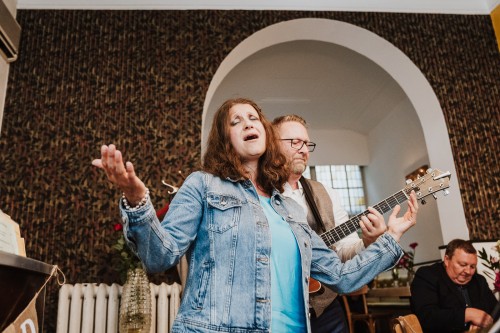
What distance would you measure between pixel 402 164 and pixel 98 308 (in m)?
5.40


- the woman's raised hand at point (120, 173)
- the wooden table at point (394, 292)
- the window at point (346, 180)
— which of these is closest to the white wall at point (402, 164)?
the window at point (346, 180)

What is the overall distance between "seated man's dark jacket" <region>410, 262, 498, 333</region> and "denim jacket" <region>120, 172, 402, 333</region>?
1.72 meters

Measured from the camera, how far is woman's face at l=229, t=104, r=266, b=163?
1214 mm

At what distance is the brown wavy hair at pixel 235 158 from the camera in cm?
115

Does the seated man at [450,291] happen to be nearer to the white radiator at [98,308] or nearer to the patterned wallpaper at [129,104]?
the patterned wallpaper at [129,104]

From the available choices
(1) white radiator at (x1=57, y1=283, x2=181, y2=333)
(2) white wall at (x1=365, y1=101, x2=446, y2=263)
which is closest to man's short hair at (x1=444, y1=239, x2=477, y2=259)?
(1) white radiator at (x1=57, y1=283, x2=181, y2=333)

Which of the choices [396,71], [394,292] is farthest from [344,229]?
[394,292]

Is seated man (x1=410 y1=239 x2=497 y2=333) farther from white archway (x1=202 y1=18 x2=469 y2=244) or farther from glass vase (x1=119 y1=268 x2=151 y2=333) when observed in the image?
glass vase (x1=119 y1=268 x2=151 y2=333)

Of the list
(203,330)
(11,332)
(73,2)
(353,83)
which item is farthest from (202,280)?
(353,83)

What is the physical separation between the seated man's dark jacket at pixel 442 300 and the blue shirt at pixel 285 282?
191cm

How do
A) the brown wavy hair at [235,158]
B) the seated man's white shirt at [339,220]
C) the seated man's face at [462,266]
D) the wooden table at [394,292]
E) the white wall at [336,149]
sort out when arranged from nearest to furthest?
the brown wavy hair at [235,158] < the seated man's white shirt at [339,220] < the seated man's face at [462,266] < the wooden table at [394,292] < the white wall at [336,149]

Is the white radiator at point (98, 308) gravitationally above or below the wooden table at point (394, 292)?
below

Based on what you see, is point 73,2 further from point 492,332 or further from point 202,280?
point 492,332

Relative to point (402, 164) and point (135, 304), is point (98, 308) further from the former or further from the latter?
Result: point (402, 164)
